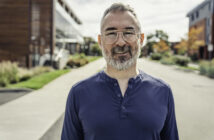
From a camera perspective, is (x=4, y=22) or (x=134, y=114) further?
(x=4, y=22)

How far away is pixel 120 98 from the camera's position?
1.62 metres

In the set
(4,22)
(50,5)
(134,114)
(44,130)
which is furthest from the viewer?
(50,5)

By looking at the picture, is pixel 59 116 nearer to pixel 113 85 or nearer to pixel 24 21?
pixel 113 85

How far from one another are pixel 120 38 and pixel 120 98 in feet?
1.54

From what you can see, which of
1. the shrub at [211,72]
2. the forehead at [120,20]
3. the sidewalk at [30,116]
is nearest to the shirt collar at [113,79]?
the forehead at [120,20]

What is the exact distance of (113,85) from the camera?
5.50 ft

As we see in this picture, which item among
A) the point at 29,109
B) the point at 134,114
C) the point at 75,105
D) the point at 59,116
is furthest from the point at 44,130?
the point at 134,114

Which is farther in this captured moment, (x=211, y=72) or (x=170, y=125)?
(x=211, y=72)

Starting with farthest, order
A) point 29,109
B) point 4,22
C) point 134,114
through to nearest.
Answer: point 4,22 → point 29,109 → point 134,114

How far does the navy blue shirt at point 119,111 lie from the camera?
5.11 ft

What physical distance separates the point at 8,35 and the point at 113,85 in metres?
20.0

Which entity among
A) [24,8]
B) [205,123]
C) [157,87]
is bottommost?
[205,123]

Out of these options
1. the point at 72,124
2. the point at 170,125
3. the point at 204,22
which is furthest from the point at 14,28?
the point at 204,22

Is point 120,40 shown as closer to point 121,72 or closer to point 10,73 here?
point 121,72
